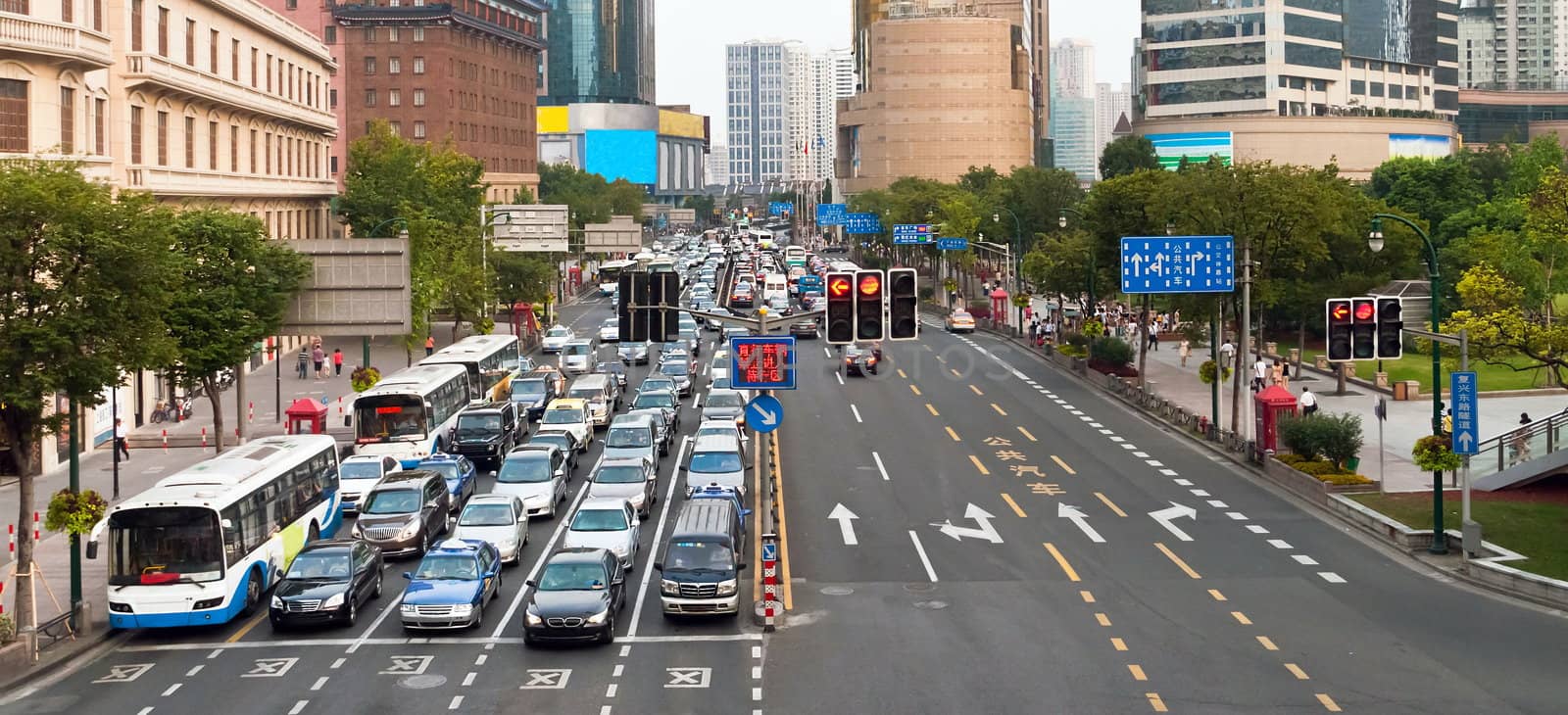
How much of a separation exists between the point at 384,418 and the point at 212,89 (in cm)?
2494

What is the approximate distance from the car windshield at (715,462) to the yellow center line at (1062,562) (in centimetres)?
897

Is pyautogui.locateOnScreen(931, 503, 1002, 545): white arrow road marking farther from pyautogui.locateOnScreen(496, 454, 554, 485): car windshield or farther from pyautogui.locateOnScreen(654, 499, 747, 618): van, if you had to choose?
pyautogui.locateOnScreen(496, 454, 554, 485): car windshield

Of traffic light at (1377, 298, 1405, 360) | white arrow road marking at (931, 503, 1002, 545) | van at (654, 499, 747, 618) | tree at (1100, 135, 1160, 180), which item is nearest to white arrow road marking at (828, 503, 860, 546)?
white arrow road marking at (931, 503, 1002, 545)

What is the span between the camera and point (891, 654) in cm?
2650

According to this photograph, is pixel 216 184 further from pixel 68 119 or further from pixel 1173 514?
pixel 1173 514

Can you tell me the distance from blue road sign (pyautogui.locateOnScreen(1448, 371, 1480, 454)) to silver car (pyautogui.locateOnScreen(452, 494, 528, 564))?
2020cm

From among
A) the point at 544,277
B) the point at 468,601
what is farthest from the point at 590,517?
the point at 544,277

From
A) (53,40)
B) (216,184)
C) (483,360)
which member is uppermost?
(53,40)

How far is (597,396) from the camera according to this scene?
55.6 metres

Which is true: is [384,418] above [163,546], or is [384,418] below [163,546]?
above

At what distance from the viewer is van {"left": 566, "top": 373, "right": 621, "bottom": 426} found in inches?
2170

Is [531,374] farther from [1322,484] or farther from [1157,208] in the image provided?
[1322,484]

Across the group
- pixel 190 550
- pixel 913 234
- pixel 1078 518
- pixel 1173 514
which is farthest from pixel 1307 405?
pixel 913 234

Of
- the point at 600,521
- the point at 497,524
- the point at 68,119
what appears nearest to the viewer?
the point at 600,521
